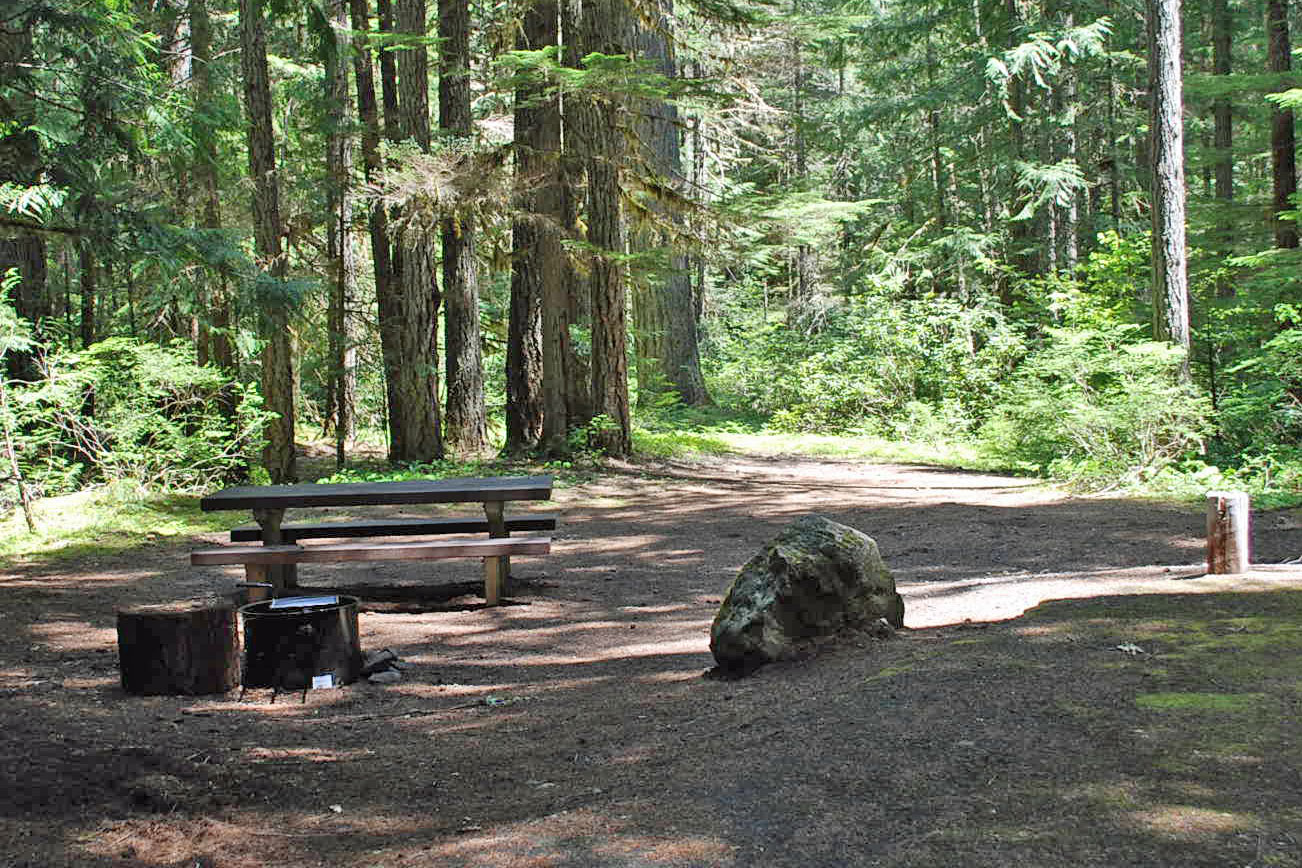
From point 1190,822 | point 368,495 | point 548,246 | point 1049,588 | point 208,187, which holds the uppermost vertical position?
point 208,187

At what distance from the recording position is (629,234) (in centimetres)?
1841

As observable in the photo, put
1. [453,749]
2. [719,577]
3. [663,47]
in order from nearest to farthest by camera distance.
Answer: [453,749], [719,577], [663,47]

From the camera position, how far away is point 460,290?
671 inches

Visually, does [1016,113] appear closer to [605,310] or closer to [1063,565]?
[605,310]

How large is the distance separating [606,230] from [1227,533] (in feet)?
36.4

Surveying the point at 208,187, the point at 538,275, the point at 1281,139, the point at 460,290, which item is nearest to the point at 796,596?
the point at 538,275

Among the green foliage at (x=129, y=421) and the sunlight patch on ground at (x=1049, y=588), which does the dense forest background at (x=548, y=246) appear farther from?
the sunlight patch on ground at (x=1049, y=588)

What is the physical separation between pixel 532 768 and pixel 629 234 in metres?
14.8

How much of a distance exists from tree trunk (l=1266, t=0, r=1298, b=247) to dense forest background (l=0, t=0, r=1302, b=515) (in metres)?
0.06

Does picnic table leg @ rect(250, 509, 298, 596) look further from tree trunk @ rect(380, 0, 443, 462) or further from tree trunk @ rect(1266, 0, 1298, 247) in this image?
tree trunk @ rect(1266, 0, 1298, 247)

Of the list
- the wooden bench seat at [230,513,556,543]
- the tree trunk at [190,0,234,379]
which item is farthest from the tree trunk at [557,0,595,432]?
the wooden bench seat at [230,513,556,543]

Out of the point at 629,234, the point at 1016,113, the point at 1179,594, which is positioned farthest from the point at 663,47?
the point at 1179,594

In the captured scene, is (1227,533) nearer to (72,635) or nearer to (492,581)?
(492,581)

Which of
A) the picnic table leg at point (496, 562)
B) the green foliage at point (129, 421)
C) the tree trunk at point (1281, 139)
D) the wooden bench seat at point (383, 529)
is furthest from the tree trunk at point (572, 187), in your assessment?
the tree trunk at point (1281, 139)
